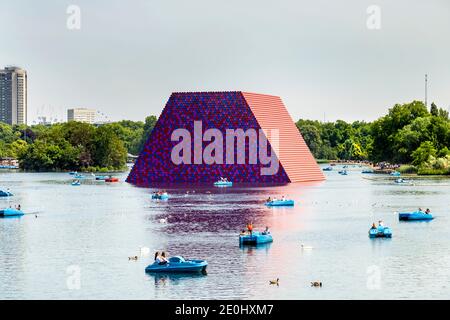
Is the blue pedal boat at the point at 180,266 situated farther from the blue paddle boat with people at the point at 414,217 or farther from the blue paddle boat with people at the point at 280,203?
the blue paddle boat with people at the point at 280,203

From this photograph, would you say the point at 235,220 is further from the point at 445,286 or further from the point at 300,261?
the point at 445,286

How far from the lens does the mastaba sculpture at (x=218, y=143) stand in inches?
6137

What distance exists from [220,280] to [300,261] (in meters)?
8.72

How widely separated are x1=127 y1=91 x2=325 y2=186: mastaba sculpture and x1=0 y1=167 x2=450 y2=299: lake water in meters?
34.7

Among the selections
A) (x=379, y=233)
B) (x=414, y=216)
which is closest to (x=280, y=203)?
(x=414, y=216)

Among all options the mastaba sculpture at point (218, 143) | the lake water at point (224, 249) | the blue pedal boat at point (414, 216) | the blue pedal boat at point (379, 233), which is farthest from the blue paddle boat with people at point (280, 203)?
the mastaba sculpture at point (218, 143)

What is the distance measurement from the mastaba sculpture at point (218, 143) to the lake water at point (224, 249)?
34.7 meters

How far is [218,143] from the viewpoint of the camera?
157 meters

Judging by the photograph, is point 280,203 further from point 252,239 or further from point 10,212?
point 252,239

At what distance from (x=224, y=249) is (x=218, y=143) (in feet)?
291

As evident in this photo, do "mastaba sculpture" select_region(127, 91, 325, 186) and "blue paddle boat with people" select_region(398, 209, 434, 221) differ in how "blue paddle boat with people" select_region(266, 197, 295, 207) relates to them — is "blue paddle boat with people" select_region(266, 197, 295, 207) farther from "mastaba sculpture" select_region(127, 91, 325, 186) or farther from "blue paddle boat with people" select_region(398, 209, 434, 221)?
"mastaba sculpture" select_region(127, 91, 325, 186)

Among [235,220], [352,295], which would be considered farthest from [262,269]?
[235,220]

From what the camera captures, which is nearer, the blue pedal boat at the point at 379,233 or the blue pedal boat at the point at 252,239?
the blue pedal boat at the point at 252,239
